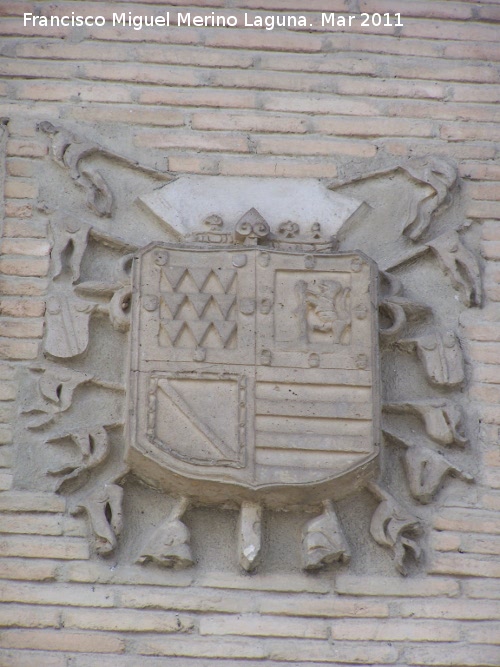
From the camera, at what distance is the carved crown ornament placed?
3.90 metres

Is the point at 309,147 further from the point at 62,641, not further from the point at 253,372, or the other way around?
the point at 62,641

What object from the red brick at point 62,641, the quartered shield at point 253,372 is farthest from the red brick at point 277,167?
the red brick at point 62,641

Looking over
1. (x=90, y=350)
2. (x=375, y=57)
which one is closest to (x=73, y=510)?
(x=90, y=350)

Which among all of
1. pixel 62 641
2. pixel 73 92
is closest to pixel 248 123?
pixel 73 92

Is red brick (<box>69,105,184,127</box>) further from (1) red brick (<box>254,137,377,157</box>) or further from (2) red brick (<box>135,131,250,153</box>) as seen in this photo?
(1) red brick (<box>254,137,377,157</box>)

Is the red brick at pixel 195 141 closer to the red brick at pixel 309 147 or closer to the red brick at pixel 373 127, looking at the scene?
the red brick at pixel 309 147

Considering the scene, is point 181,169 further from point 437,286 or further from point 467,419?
point 467,419

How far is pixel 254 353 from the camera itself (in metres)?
4.02

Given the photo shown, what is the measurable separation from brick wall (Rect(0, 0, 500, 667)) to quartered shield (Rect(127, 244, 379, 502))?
0.31m

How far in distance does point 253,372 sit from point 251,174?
78 cm

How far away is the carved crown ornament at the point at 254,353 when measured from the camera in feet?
12.8

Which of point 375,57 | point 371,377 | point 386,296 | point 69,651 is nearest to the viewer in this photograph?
point 69,651

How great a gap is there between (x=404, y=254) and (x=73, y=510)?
1.34 metres

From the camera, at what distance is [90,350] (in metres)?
4.16
